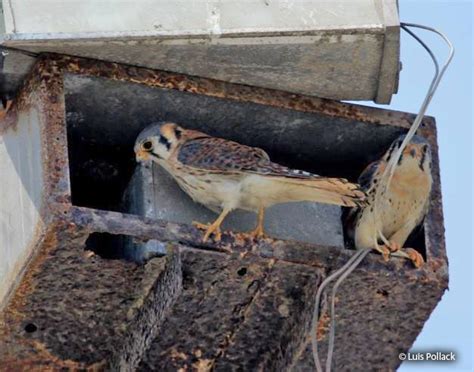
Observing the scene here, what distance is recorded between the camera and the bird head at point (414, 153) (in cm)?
857

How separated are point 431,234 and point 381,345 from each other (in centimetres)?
52

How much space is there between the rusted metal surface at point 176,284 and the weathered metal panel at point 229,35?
14 cm

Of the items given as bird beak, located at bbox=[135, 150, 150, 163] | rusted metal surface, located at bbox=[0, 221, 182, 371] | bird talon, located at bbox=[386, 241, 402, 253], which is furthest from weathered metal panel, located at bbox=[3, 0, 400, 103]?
rusted metal surface, located at bbox=[0, 221, 182, 371]

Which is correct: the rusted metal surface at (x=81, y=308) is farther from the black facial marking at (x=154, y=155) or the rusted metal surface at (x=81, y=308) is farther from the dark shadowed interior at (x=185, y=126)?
the dark shadowed interior at (x=185, y=126)

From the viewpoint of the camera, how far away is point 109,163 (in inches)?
347

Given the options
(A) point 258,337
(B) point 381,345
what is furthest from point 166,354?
(B) point 381,345

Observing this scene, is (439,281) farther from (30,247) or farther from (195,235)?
(30,247)

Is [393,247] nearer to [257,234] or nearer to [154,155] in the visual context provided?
[257,234]

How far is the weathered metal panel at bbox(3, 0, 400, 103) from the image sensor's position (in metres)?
7.92

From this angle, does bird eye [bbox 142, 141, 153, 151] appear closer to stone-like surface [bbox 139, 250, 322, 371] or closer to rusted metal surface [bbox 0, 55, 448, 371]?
rusted metal surface [bbox 0, 55, 448, 371]

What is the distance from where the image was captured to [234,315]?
809 centimetres

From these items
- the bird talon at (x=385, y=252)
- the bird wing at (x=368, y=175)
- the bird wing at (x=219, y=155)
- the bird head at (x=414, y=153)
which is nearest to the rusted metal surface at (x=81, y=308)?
the bird wing at (x=219, y=155)

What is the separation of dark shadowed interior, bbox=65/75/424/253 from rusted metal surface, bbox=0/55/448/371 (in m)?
0.09

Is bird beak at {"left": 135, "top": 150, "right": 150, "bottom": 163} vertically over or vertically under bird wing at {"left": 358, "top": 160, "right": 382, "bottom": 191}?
over
